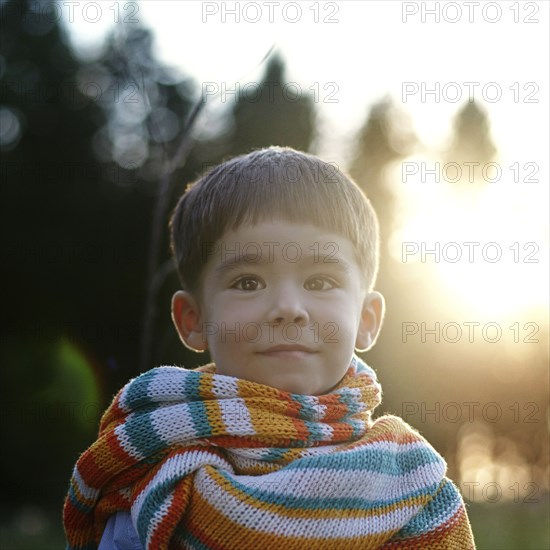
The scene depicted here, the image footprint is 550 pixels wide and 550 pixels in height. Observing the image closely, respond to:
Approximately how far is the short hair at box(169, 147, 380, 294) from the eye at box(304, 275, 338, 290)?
12cm

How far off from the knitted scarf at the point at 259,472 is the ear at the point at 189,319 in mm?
223

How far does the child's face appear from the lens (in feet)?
5.39

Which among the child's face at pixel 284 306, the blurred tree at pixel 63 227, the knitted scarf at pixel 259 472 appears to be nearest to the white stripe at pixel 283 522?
the knitted scarf at pixel 259 472

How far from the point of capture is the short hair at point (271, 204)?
5.67 feet

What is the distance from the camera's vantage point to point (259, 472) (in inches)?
60.7

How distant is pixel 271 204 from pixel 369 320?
0.46 meters

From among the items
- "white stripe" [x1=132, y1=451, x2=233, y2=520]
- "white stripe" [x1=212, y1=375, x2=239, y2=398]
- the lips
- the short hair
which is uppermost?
the short hair

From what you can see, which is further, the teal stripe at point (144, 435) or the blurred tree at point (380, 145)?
the blurred tree at point (380, 145)

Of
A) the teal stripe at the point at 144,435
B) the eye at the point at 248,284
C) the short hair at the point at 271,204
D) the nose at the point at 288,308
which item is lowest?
the teal stripe at the point at 144,435
